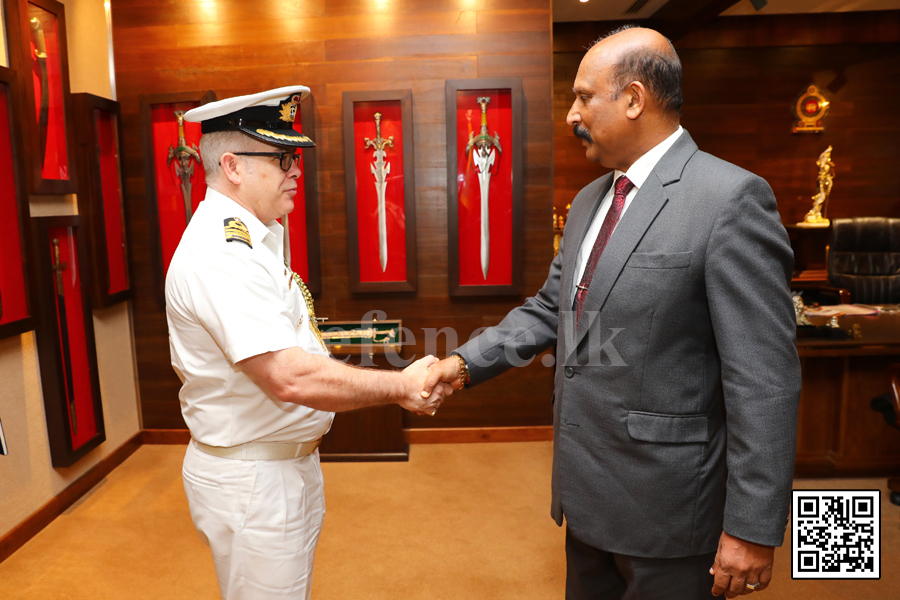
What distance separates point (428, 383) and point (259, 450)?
49cm

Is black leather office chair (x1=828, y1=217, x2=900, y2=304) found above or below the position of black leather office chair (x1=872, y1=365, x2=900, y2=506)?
above

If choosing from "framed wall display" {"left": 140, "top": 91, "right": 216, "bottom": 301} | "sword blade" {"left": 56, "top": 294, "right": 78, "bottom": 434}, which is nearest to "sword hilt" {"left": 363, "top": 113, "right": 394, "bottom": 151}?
"framed wall display" {"left": 140, "top": 91, "right": 216, "bottom": 301}

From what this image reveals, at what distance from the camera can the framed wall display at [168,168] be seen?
362 centimetres

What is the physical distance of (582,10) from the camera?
5699 millimetres

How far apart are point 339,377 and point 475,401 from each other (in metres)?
2.58

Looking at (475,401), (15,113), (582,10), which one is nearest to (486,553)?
Answer: (475,401)

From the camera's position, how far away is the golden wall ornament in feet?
19.7

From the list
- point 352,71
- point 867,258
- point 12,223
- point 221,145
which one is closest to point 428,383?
point 221,145

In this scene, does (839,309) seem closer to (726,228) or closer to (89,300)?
(726,228)

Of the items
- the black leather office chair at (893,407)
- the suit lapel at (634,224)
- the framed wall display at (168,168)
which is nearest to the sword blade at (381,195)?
the framed wall display at (168,168)

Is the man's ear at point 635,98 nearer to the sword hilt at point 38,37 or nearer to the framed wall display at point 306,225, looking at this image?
the framed wall display at point 306,225

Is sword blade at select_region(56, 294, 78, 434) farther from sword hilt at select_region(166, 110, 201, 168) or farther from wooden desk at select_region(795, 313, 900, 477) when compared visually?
wooden desk at select_region(795, 313, 900, 477)

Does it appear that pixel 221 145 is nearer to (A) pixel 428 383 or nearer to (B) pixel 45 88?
(A) pixel 428 383

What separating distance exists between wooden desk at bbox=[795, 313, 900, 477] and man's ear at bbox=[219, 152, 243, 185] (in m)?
2.89
